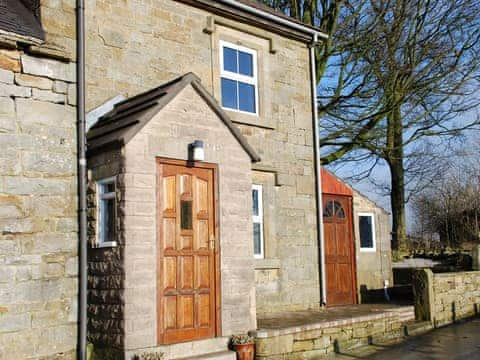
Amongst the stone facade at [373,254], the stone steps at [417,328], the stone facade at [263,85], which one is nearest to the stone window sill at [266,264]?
the stone facade at [263,85]

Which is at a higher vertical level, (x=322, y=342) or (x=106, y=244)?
(x=106, y=244)

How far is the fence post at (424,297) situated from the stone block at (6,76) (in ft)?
29.9

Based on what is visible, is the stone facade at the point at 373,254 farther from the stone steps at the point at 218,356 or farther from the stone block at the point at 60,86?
the stone block at the point at 60,86

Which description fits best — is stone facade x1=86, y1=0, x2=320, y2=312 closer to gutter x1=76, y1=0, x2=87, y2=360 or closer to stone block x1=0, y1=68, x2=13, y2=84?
gutter x1=76, y1=0, x2=87, y2=360

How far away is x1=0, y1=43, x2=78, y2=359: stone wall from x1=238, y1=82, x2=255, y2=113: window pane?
163 inches

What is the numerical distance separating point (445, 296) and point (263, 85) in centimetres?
634

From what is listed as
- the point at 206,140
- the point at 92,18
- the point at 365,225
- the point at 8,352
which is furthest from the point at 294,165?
the point at 8,352

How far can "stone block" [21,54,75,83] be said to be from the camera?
806 centimetres

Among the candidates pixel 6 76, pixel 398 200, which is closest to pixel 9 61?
pixel 6 76

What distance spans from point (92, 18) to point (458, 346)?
8517mm

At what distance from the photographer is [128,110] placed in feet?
28.6

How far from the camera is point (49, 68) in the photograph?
27.2 feet

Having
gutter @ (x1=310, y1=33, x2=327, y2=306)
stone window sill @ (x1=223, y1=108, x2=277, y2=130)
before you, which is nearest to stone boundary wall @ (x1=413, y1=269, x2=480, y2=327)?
gutter @ (x1=310, y1=33, x2=327, y2=306)

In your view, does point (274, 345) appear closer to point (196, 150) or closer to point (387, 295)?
point (196, 150)
